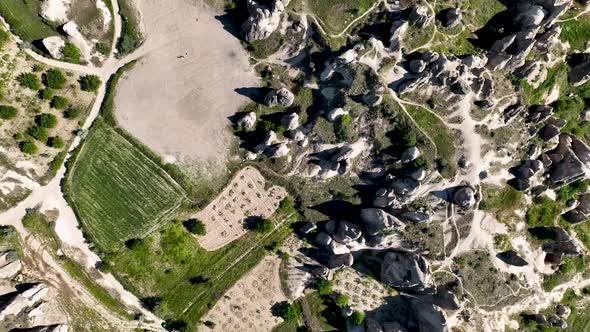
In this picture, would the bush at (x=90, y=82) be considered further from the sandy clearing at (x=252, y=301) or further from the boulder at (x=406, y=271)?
the boulder at (x=406, y=271)

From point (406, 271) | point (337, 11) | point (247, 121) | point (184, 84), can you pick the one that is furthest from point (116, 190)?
point (406, 271)

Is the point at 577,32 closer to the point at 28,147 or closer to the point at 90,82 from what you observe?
the point at 90,82

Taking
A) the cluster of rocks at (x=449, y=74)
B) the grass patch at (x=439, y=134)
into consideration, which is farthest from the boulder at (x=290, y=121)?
Result: the grass patch at (x=439, y=134)

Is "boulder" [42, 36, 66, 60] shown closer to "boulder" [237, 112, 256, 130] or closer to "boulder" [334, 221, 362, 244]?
"boulder" [237, 112, 256, 130]

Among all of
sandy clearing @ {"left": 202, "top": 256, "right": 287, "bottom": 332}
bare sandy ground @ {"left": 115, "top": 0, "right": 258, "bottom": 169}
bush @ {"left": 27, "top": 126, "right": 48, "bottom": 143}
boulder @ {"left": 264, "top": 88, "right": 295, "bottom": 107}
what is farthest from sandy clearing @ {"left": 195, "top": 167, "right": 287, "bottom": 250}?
bush @ {"left": 27, "top": 126, "right": 48, "bottom": 143}

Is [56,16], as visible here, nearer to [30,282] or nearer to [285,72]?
[285,72]
